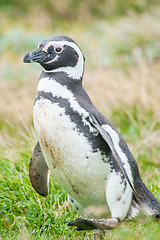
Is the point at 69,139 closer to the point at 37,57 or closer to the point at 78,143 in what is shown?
the point at 78,143

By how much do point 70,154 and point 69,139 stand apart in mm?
95

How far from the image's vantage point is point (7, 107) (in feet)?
24.5

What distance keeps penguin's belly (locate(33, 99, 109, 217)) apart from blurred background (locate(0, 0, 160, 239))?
22.8 inches

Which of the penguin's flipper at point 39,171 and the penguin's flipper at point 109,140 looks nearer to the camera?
the penguin's flipper at point 109,140

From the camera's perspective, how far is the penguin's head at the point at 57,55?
2660 mm

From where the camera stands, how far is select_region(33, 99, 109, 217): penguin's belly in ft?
8.45

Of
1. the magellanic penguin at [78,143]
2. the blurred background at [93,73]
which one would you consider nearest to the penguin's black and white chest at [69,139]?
the magellanic penguin at [78,143]

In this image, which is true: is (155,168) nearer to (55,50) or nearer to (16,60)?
(55,50)

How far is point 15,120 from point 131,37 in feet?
12.8

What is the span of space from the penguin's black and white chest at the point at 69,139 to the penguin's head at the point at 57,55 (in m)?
0.10

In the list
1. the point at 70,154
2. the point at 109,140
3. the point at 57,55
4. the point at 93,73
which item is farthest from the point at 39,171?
the point at 93,73

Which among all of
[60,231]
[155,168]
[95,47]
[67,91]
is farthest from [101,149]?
[95,47]

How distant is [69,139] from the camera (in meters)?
2.57

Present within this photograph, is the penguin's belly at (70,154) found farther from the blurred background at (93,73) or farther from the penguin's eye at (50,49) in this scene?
the blurred background at (93,73)
